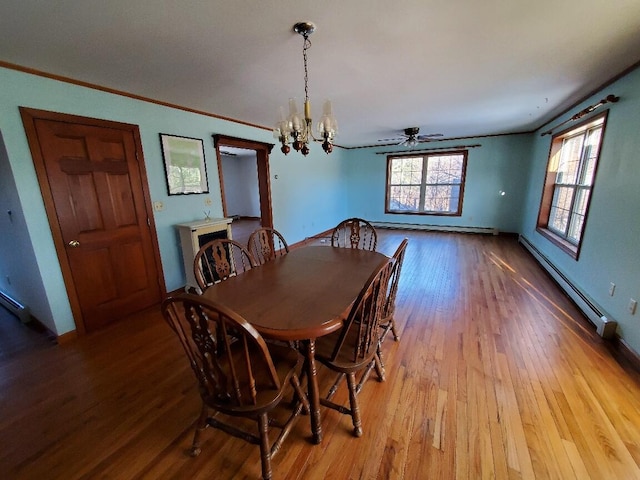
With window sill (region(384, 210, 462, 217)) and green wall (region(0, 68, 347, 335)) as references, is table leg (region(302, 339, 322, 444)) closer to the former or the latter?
green wall (region(0, 68, 347, 335))

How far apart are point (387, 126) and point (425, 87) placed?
75.2 inches

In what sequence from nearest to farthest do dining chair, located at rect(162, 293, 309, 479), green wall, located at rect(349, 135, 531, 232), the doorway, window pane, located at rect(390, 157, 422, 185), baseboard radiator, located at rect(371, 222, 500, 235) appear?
dining chair, located at rect(162, 293, 309, 479) → green wall, located at rect(349, 135, 531, 232) → baseboard radiator, located at rect(371, 222, 500, 235) → window pane, located at rect(390, 157, 422, 185) → the doorway

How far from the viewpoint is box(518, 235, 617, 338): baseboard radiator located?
7.15 feet

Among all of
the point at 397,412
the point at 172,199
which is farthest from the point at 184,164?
the point at 397,412

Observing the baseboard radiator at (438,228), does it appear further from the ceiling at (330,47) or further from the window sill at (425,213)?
the ceiling at (330,47)

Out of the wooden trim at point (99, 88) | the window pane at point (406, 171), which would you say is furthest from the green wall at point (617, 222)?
the wooden trim at point (99, 88)

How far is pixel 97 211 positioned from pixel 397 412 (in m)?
3.10

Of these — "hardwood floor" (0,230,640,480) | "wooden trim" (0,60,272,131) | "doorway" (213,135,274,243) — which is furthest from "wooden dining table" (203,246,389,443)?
"doorway" (213,135,274,243)

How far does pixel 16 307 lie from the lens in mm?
2723

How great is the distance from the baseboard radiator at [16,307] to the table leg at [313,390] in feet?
10.6

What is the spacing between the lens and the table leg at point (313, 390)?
4.21 ft

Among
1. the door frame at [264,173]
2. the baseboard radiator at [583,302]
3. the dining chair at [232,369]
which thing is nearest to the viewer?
the dining chair at [232,369]

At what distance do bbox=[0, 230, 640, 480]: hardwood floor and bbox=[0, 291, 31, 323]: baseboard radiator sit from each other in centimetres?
68

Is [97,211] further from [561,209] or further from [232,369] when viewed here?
[561,209]
